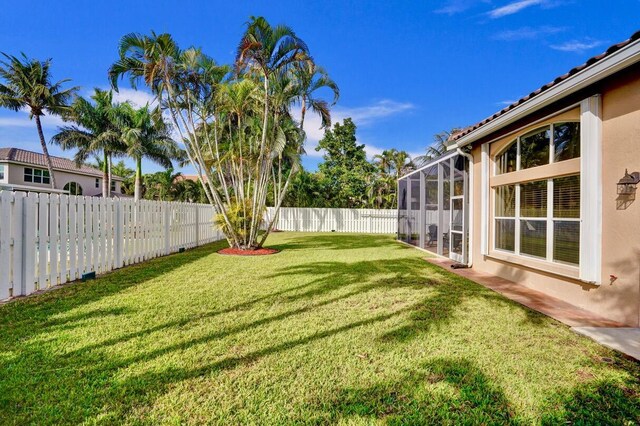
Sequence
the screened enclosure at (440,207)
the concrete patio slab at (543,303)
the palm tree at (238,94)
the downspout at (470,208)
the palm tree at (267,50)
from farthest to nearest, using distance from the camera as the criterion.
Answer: the palm tree at (238,94)
the palm tree at (267,50)
the screened enclosure at (440,207)
the downspout at (470,208)
the concrete patio slab at (543,303)

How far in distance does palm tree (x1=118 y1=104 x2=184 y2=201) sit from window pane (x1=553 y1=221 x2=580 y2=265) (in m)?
22.9

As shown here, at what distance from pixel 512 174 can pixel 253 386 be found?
6.08m

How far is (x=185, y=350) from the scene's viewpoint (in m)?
3.07

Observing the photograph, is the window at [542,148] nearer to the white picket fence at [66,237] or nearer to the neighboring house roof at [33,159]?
the white picket fence at [66,237]

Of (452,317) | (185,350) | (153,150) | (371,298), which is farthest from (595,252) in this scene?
(153,150)

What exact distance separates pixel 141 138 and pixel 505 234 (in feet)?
82.0

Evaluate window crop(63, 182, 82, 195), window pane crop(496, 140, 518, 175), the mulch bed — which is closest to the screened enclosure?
window pane crop(496, 140, 518, 175)

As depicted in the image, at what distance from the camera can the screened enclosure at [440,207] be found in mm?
8328

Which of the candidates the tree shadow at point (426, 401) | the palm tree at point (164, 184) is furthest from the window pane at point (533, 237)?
the palm tree at point (164, 184)

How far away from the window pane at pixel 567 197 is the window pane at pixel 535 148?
0.50 metres

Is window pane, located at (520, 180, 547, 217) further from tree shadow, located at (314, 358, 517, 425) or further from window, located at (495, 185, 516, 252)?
tree shadow, located at (314, 358, 517, 425)

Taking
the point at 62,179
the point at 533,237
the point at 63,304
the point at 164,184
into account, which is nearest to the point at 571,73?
the point at 533,237

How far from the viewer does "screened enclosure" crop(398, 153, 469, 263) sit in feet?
27.3

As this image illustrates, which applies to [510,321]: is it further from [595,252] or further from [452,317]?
[595,252]
